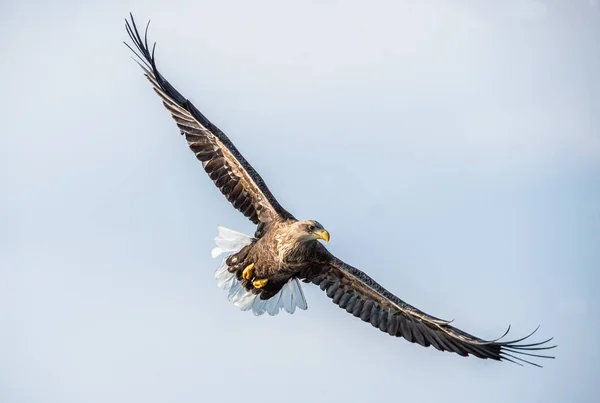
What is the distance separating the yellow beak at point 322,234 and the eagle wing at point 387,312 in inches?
45.7

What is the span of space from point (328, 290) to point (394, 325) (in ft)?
3.09

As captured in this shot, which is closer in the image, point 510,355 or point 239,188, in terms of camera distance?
point 510,355

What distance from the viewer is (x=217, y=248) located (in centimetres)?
1210

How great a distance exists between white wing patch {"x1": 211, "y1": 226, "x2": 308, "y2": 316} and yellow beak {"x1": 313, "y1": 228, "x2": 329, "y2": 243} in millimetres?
1409

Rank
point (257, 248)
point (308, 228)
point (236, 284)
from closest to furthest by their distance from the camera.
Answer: point (308, 228) < point (257, 248) < point (236, 284)

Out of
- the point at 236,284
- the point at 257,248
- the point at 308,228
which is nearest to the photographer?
the point at 308,228

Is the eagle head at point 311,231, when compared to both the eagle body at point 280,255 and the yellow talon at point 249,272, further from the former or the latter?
the yellow talon at point 249,272

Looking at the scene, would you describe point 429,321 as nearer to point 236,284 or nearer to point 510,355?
point 510,355

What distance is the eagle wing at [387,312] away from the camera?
11.4 meters

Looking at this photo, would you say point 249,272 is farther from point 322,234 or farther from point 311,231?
point 322,234

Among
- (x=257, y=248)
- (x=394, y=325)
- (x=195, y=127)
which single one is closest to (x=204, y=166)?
(x=195, y=127)

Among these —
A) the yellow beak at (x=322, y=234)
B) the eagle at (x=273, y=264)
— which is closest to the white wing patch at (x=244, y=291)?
the eagle at (x=273, y=264)

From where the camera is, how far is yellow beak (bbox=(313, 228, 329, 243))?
10688mm

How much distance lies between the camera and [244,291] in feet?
40.3
